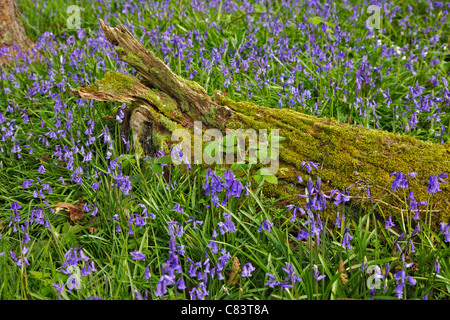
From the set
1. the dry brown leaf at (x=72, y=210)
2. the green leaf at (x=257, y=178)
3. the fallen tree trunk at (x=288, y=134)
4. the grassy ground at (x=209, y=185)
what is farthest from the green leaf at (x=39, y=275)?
the green leaf at (x=257, y=178)

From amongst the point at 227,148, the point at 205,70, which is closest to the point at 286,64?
the point at 205,70

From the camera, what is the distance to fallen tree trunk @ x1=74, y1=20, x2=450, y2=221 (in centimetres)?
280

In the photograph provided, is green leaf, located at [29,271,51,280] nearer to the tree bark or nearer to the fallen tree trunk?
the fallen tree trunk

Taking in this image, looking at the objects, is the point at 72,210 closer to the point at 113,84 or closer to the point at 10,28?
the point at 113,84

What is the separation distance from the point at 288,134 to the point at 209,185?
0.92 meters

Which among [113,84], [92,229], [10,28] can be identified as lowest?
[92,229]

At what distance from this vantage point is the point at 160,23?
223 inches

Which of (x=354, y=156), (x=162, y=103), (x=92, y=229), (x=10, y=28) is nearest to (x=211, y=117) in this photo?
(x=162, y=103)

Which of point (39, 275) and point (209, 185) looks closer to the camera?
point (39, 275)

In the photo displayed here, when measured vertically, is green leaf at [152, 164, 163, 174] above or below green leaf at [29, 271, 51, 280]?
above

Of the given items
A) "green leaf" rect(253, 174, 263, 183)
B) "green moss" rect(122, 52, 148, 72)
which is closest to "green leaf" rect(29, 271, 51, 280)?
"green leaf" rect(253, 174, 263, 183)

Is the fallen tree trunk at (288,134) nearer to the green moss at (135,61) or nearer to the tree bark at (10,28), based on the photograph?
the green moss at (135,61)

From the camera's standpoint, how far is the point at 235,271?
246 cm

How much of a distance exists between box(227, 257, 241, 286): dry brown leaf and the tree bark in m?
4.34
